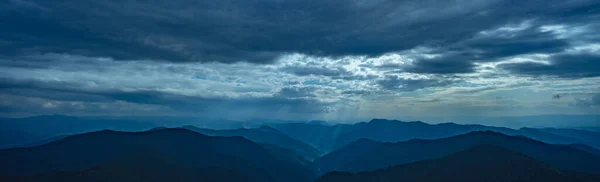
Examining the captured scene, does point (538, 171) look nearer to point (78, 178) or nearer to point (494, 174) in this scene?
point (494, 174)

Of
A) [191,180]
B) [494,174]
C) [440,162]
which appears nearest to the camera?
[494,174]

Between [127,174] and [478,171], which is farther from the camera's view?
[127,174]

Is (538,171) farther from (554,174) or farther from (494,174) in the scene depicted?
(494,174)

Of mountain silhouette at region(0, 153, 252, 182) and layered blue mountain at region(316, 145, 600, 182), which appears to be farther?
mountain silhouette at region(0, 153, 252, 182)

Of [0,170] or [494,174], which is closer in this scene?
[494,174]

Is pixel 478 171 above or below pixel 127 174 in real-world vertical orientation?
above

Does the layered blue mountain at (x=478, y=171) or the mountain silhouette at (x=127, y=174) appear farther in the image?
the mountain silhouette at (x=127, y=174)

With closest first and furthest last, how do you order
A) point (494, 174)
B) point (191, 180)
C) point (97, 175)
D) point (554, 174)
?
point (554, 174), point (494, 174), point (97, 175), point (191, 180)

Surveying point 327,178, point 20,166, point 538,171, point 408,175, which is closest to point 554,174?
point 538,171
